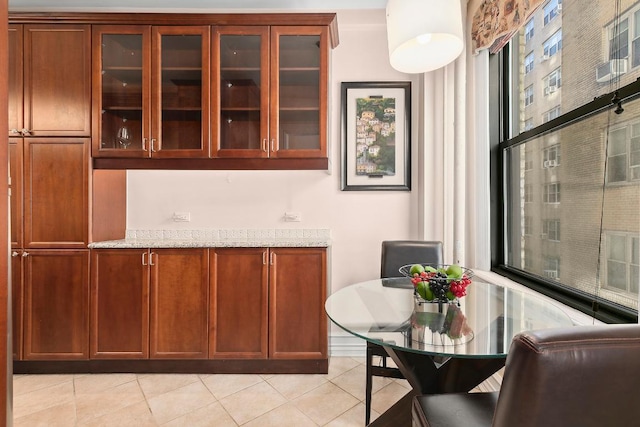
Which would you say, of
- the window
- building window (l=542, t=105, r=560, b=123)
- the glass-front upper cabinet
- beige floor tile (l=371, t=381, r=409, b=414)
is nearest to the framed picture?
the window

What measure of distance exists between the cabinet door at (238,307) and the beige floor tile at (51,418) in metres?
0.87

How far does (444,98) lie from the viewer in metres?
2.42

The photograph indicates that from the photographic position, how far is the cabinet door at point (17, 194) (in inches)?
92.2

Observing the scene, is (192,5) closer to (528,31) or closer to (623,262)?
(528,31)

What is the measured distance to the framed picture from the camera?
2.79 metres

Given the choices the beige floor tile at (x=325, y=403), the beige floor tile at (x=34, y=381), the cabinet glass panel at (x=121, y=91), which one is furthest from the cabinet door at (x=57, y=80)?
the beige floor tile at (x=325, y=403)

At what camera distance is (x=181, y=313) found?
2371 millimetres

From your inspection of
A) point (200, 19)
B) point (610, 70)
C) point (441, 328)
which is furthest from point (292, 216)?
point (610, 70)

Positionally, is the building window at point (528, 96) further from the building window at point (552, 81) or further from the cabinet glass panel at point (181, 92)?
the cabinet glass panel at point (181, 92)

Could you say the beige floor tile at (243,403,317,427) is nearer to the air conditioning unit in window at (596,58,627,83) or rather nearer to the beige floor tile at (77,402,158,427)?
the beige floor tile at (77,402,158,427)

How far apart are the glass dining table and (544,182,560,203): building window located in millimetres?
573

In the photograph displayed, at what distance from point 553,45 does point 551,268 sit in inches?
48.5

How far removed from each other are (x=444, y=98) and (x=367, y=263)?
1435 mm

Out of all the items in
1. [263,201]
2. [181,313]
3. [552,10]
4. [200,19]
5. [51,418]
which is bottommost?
[51,418]
